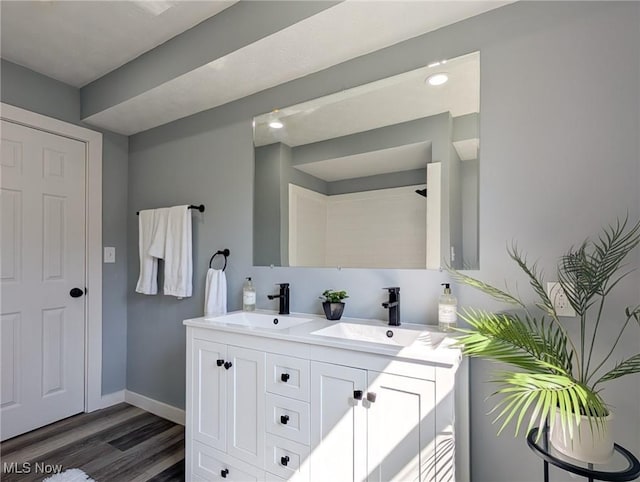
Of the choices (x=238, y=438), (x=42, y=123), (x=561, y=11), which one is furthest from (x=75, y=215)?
(x=561, y=11)

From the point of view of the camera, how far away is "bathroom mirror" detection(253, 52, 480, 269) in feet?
5.07

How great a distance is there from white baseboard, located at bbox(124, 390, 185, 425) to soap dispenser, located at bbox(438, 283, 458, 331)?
2.00 meters

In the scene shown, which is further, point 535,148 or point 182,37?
point 182,37

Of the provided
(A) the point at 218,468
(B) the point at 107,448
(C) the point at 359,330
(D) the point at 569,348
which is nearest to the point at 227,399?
(A) the point at 218,468

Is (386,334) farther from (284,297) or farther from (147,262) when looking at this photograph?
(147,262)

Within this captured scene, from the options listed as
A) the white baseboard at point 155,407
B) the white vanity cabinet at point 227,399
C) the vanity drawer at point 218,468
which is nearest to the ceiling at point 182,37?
the white vanity cabinet at point 227,399

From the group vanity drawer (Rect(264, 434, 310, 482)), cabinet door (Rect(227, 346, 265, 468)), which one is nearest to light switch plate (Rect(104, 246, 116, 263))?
cabinet door (Rect(227, 346, 265, 468))

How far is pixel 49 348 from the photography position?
2.47 meters

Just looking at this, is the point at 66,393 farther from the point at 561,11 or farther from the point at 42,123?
the point at 561,11

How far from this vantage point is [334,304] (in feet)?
5.74

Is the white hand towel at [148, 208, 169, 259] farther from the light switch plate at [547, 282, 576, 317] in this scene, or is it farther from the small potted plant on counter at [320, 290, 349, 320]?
the light switch plate at [547, 282, 576, 317]

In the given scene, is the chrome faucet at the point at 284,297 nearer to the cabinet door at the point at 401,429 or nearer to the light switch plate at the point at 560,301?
the cabinet door at the point at 401,429

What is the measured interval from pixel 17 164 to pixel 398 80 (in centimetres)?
248

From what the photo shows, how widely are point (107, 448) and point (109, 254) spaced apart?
1395 mm
